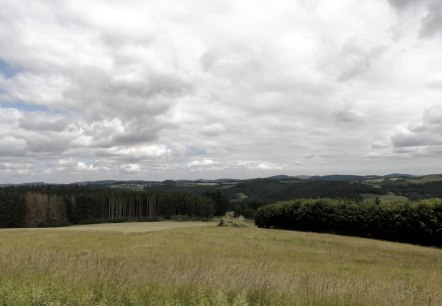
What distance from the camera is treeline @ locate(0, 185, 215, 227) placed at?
11725 cm

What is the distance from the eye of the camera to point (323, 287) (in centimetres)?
833

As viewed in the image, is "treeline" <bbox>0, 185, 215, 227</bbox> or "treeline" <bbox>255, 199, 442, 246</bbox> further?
"treeline" <bbox>0, 185, 215, 227</bbox>

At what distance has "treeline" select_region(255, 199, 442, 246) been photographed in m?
48.9

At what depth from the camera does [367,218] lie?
57625 millimetres

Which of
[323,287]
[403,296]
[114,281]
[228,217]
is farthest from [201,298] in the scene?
[228,217]

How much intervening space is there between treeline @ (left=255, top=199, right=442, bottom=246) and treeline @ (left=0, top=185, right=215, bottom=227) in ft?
212

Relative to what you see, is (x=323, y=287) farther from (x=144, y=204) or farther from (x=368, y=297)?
(x=144, y=204)

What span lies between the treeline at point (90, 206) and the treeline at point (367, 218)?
212 feet

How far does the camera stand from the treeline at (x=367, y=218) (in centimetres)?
4894

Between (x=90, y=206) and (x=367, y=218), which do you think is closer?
(x=367, y=218)

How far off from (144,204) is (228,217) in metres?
85.8

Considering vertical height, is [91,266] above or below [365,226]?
above

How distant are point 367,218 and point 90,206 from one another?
100662mm

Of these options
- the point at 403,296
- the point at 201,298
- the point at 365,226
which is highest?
the point at 201,298
